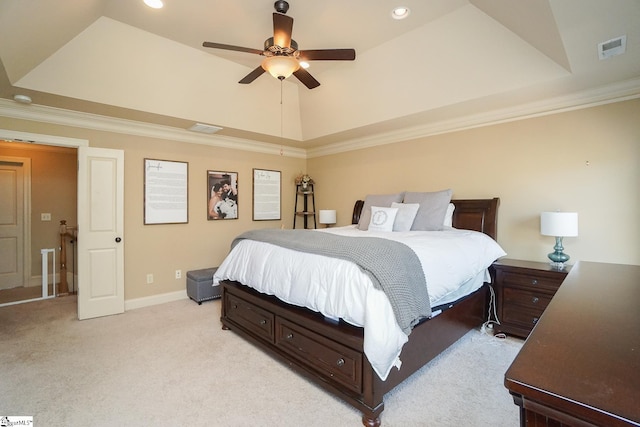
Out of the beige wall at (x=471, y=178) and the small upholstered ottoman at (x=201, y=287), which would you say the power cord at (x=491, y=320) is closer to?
the beige wall at (x=471, y=178)

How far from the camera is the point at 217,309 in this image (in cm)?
395

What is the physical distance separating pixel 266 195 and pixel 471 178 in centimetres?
331

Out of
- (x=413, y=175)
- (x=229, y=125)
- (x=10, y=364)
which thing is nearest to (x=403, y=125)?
(x=413, y=175)

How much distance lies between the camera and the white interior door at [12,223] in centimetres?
482

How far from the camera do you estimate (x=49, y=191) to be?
5.18 metres

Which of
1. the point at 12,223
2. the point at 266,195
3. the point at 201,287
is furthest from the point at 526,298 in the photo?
the point at 12,223

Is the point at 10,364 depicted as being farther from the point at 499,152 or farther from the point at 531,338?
the point at 499,152

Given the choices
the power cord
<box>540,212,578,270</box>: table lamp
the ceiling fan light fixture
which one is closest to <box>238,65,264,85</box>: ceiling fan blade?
the ceiling fan light fixture

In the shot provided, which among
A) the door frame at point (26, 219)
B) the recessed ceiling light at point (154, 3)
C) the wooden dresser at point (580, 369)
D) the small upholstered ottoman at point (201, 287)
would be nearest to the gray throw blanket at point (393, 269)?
the wooden dresser at point (580, 369)

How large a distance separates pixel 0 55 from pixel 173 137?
204 centimetres

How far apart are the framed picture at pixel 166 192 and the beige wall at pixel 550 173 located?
3236 millimetres

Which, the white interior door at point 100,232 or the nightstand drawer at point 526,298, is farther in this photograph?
the white interior door at point 100,232

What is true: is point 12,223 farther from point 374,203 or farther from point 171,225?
point 374,203

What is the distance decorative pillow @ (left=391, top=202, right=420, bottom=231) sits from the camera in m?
3.58
